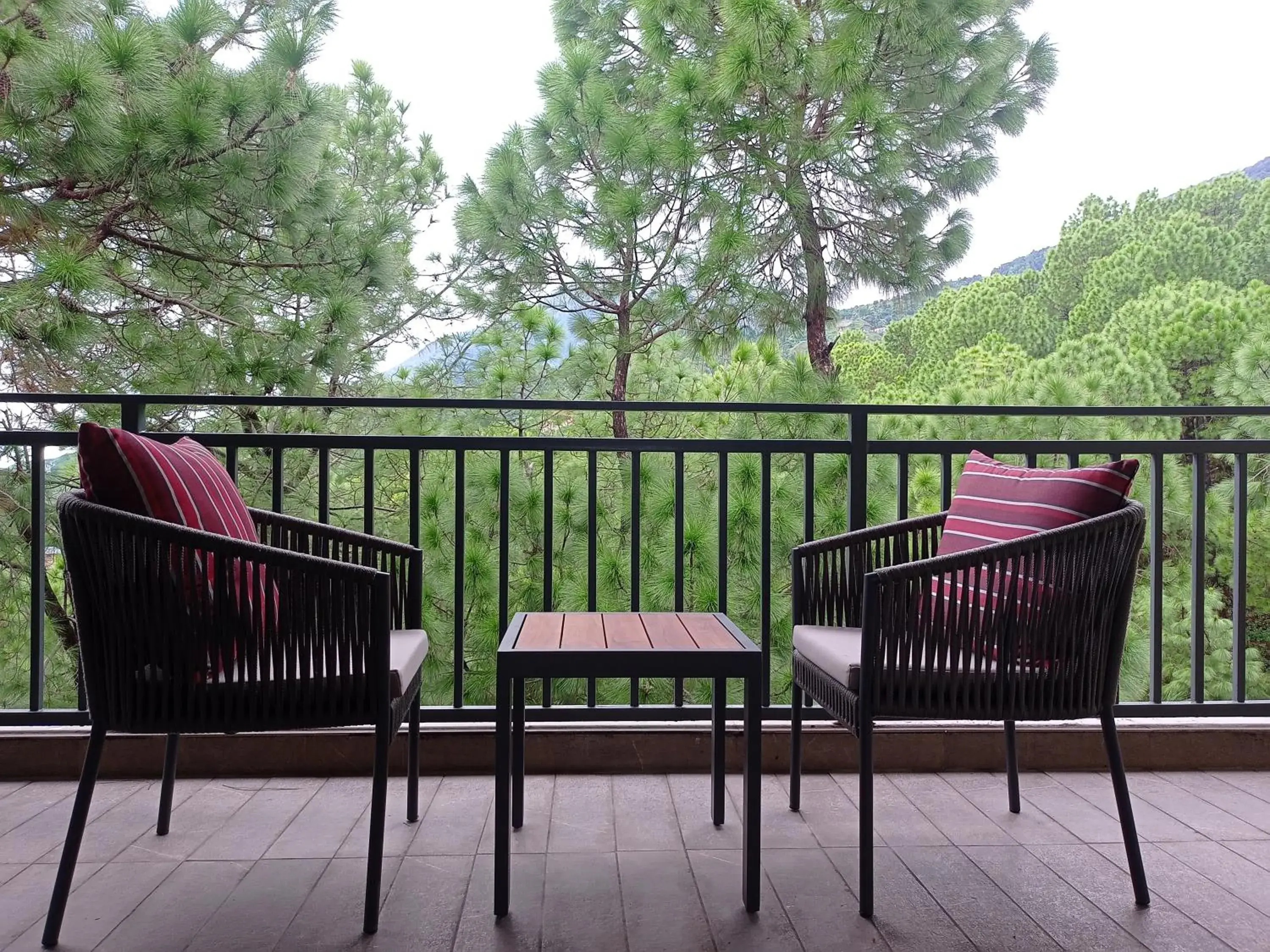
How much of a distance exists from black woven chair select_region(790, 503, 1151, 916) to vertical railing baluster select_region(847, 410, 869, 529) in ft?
2.24

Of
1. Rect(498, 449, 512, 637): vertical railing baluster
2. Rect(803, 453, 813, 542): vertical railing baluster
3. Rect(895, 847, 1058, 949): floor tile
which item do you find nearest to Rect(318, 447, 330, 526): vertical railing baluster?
Rect(498, 449, 512, 637): vertical railing baluster

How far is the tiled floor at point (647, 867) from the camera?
1525 millimetres

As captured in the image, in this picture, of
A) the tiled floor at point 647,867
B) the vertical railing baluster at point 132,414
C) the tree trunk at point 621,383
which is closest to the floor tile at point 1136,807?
the tiled floor at point 647,867

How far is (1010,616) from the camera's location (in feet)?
5.45

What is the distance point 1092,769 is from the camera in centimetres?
239

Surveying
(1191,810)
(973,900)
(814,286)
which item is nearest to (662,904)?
(973,900)

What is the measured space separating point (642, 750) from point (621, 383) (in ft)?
20.3

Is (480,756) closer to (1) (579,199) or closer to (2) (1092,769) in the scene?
(2) (1092,769)

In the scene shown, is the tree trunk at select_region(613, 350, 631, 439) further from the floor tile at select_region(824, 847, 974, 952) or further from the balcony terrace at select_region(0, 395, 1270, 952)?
the floor tile at select_region(824, 847, 974, 952)

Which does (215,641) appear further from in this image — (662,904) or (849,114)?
(849,114)

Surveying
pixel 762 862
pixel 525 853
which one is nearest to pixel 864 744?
pixel 762 862

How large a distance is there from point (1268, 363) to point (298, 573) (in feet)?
32.6

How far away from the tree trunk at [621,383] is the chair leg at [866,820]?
661 cm

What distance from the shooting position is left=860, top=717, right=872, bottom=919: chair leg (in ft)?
5.27
